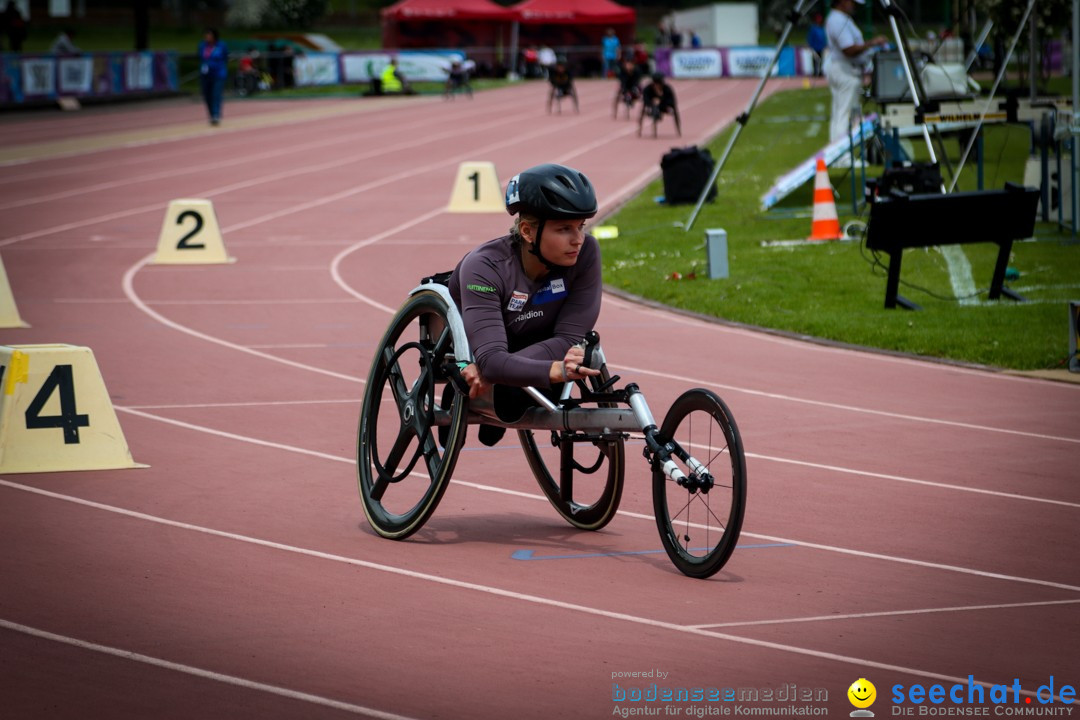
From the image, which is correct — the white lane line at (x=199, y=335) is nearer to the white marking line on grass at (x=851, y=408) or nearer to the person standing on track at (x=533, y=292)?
the white marking line on grass at (x=851, y=408)

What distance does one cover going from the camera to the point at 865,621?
5629 millimetres

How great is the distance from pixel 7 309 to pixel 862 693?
1075 centimetres

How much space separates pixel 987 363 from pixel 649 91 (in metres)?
24.4

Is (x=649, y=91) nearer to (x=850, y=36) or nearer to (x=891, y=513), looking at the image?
(x=850, y=36)

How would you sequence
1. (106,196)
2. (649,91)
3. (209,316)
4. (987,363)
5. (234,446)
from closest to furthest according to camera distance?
(234,446) → (987,363) → (209,316) → (106,196) → (649,91)

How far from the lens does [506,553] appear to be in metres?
6.63

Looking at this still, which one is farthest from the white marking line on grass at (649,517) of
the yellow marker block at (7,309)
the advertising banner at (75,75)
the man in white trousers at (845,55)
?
the advertising banner at (75,75)

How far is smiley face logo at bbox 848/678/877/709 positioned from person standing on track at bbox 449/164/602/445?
1.72 m

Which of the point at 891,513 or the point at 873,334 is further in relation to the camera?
the point at 873,334

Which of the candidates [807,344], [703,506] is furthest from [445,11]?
[703,506]

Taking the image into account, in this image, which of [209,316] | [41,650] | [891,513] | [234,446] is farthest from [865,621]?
[209,316]

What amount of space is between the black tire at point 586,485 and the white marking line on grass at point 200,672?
2.00m

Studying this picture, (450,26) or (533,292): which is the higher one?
(450,26)

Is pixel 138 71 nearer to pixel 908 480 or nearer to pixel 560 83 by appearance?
pixel 560 83
